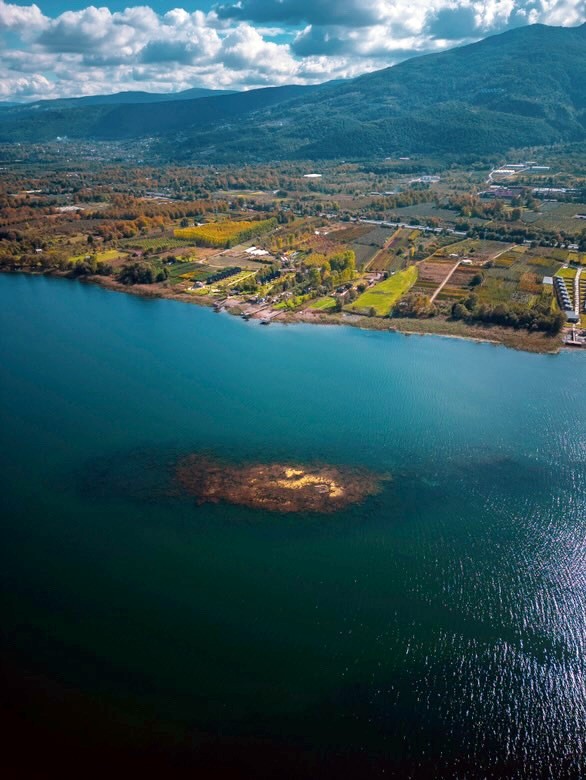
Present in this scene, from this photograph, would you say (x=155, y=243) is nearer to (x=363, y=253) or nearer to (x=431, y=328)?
(x=363, y=253)

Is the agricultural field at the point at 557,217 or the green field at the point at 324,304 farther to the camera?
the agricultural field at the point at 557,217

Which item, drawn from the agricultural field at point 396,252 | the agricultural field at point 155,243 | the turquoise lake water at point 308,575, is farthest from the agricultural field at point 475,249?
the agricultural field at point 155,243

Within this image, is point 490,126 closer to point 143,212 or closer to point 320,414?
point 143,212

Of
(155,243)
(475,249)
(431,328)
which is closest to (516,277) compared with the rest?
(475,249)

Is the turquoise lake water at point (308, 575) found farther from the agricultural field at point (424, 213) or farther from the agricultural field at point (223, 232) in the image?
the agricultural field at point (424, 213)

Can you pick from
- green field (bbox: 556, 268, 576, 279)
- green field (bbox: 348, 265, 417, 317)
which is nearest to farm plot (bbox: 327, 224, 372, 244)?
green field (bbox: 348, 265, 417, 317)

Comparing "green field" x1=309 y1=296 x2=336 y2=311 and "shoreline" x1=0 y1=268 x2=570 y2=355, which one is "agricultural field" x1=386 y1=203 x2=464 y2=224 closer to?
"green field" x1=309 y1=296 x2=336 y2=311
